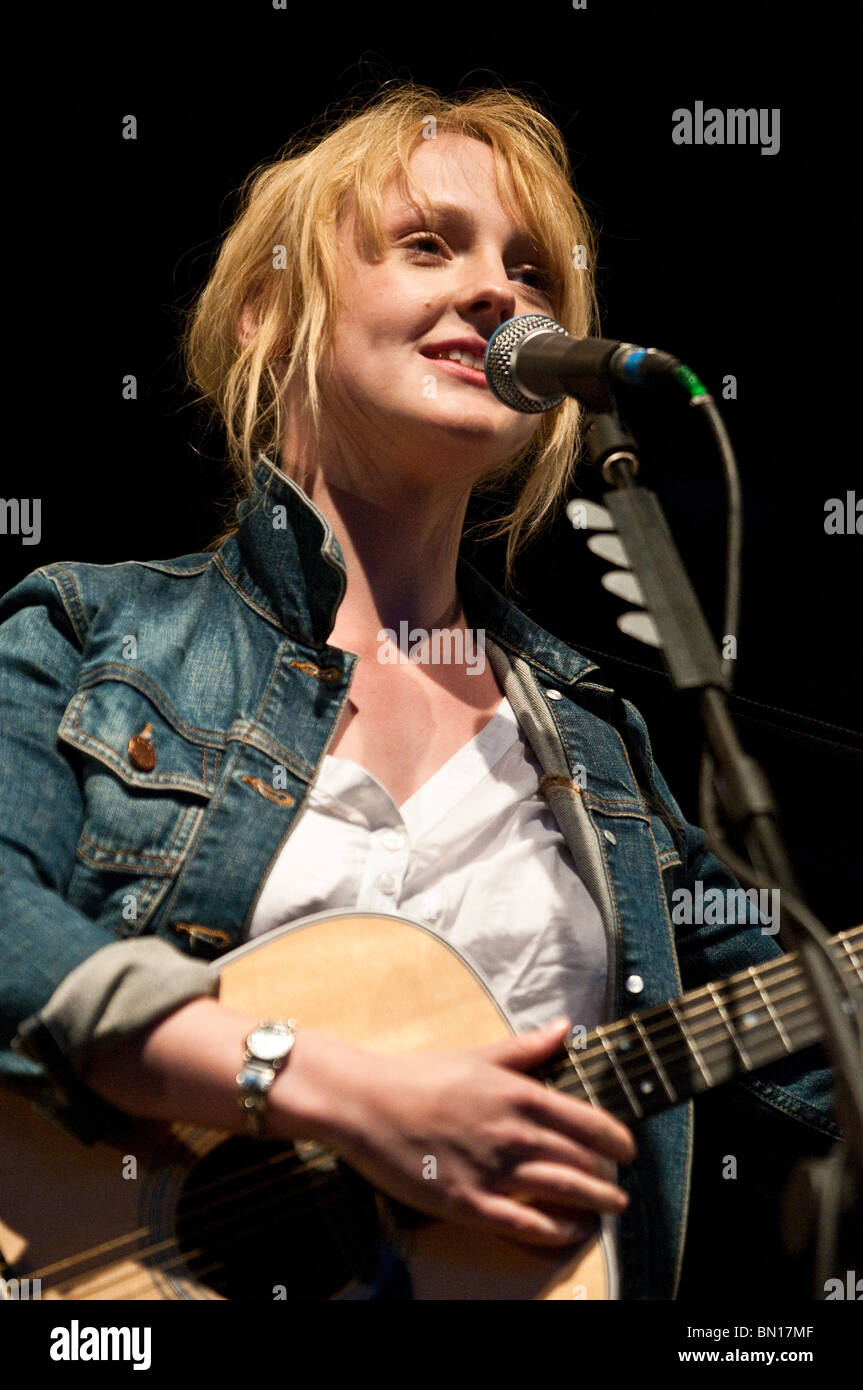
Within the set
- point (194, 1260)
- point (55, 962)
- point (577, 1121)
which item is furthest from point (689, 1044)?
point (55, 962)

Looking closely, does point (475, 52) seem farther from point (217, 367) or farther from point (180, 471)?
point (180, 471)

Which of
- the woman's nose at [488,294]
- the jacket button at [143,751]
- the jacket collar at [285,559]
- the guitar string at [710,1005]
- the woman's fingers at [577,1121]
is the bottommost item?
the woman's fingers at [577,1121]

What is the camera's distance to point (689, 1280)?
2.02m

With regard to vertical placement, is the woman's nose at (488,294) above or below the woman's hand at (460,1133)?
above

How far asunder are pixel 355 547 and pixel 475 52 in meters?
0.99

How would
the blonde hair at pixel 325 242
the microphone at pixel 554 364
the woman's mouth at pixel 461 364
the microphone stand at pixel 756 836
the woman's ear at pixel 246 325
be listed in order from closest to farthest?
the microphone stand at pixel 756 836
the microphone at pixel 554 364
the woman's mouth at pixel 461 364
the blonde hair at pixel 325 242
the woman's ear at pixel 246 325

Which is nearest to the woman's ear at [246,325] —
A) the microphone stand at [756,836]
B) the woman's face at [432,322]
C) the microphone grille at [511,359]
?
the woman's face at [432,322]

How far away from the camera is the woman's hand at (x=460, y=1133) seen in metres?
1.26

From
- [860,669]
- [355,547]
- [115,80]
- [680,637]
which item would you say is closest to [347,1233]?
[680,637]

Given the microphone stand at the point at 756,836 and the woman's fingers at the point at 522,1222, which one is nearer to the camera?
the microphone stand at the point at 756,836

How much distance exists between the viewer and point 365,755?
1.72 meters

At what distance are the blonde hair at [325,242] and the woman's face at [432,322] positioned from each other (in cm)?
3

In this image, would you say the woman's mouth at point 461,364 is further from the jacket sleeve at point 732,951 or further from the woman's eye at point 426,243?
the jacket sleeve at point 732,951

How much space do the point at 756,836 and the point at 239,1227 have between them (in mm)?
704
